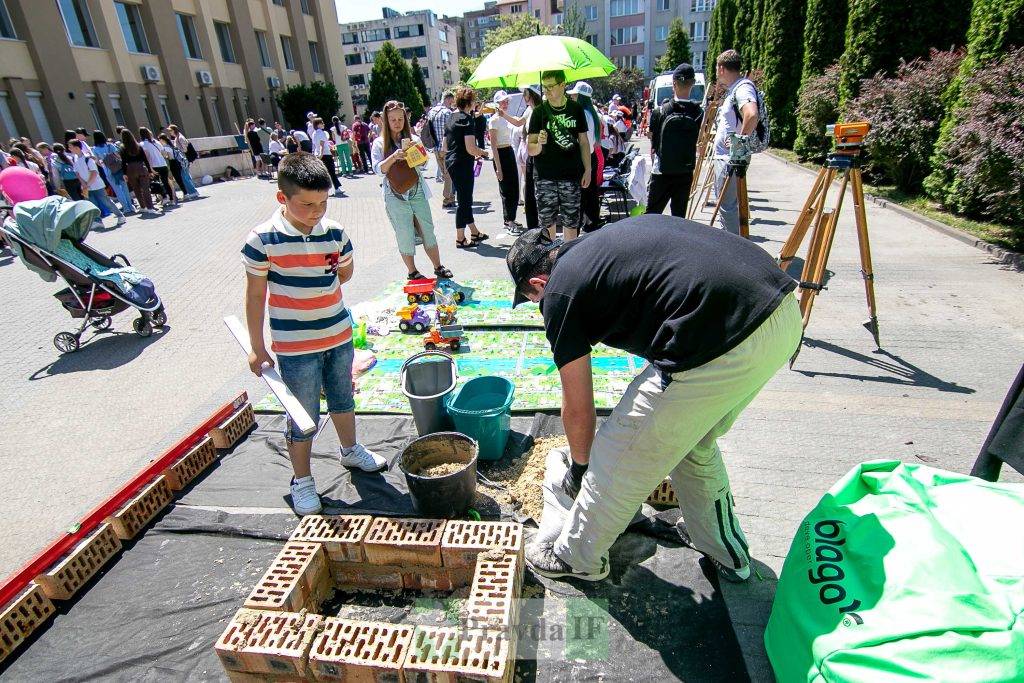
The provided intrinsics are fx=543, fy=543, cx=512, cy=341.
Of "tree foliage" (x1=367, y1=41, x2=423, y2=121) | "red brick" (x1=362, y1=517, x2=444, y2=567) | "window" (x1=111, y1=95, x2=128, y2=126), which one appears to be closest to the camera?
"red brick" (x1=362, y1=517, x2=444, y2=567)

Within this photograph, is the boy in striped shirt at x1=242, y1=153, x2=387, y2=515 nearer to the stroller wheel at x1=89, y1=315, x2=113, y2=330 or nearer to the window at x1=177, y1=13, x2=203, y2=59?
the stroller wheel at x1=89, y1=315, x2=113, y2=330

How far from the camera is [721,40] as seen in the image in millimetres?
25156

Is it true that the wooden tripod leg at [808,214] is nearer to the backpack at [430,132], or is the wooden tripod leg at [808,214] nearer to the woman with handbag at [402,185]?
the woman with handbag at [402,185]

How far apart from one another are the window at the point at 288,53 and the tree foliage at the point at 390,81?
6626 mm

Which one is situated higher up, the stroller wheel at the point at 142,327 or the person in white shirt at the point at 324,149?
the person in white shirt at the point at 324,149

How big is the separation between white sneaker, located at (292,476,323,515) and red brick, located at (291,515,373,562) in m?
0.43

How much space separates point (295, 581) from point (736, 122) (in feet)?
19.9

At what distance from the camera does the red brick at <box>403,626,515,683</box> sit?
1913mm

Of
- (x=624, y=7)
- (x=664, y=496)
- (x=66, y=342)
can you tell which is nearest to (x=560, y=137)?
(x=664, y=496)

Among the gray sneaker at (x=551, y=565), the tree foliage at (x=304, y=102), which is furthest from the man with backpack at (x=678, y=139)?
the tree foliage at (x=304, y=102)

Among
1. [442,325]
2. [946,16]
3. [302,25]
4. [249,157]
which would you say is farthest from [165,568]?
[302,25]

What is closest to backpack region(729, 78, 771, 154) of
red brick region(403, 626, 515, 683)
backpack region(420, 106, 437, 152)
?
red brick region(403, 626, 515, 683)

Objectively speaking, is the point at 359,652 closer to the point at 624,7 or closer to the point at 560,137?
the point at 560,137

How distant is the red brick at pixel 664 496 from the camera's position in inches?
119
